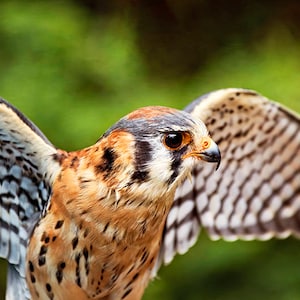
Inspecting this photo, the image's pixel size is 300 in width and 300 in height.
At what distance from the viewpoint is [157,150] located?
4.24m

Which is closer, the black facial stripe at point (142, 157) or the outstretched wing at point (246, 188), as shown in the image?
the black facial stripe at point (142, 157)

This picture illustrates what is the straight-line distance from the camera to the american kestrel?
4.27 meters

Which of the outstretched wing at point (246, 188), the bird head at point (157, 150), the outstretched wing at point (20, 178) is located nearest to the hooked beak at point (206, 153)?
the bird head at point (157, 150)

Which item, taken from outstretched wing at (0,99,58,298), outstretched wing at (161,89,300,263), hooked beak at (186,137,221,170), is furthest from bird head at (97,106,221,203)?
outstretched wing at (161,89,300,263)

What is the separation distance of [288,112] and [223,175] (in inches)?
16.8

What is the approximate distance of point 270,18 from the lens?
8.37 metres

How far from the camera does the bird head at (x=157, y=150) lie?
423 cm

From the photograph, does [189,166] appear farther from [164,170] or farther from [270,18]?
[270,18]

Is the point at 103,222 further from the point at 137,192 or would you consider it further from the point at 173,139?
the point at 173,139

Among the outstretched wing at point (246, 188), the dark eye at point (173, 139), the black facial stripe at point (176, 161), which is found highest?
the dark eye at point (173, 139)

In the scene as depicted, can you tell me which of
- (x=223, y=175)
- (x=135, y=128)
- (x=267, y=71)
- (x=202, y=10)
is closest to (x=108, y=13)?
(x=202, y=10)

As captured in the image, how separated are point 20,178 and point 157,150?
0.76 metres

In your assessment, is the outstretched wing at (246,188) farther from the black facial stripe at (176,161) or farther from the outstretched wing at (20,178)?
the black facial stripe at (176,161)

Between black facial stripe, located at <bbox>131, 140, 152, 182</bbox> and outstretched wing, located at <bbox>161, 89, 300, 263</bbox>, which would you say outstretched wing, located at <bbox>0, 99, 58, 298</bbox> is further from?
outstretched wing, located at <bbox>161, 89, 300, 263</bbox>
